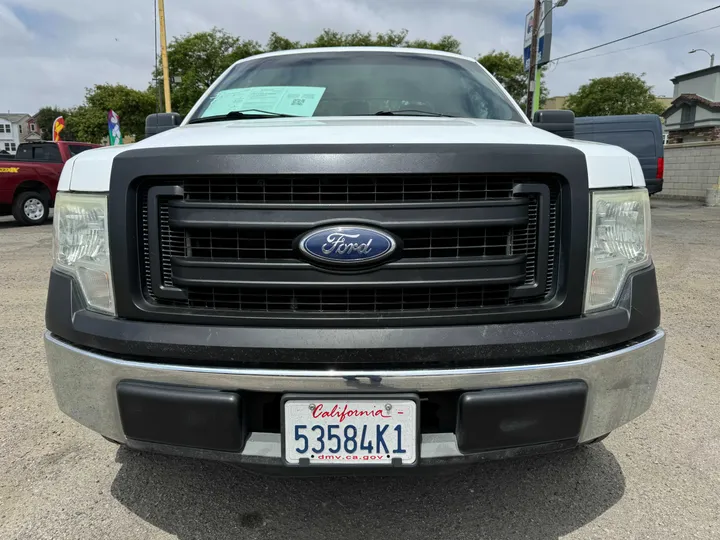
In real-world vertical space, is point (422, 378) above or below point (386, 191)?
below

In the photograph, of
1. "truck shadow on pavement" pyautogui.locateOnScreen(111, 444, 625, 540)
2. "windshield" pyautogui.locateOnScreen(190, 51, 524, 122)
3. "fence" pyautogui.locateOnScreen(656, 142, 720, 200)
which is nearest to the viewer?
"truck shadow on pavement" pyautogui.locateOnScreen(111, 444, 625, 540)

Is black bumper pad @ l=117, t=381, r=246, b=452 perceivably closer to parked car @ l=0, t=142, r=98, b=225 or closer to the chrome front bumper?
the chrome front bumper

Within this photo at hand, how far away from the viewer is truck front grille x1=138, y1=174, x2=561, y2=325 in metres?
1.52

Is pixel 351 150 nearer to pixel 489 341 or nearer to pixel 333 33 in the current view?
pixel 489 341

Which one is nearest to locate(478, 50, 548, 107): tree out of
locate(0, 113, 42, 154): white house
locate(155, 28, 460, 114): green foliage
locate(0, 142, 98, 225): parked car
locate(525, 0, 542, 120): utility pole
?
locate(155, 28, 460, 114): green foliage

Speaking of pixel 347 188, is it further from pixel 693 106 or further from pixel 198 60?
pixel 693 106

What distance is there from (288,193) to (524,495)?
1.48 metres

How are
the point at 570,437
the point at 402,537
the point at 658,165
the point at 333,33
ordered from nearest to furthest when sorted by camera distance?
1. the point at 570,437
2. the point at 402,537
3. the point at 658,165
4. the point at 333,33

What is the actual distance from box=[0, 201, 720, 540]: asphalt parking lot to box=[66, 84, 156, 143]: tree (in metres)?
42.2

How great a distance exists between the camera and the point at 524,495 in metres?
2.10

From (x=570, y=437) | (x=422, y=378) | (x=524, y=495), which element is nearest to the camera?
(x=422, y=378)

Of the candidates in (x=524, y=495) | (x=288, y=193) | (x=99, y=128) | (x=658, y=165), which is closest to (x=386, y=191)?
(x=288, y=193)

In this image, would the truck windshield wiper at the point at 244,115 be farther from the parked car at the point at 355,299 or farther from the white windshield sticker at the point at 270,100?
the parked car at the point at 355,299

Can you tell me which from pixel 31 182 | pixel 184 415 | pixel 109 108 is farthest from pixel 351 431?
pixel 109 108
